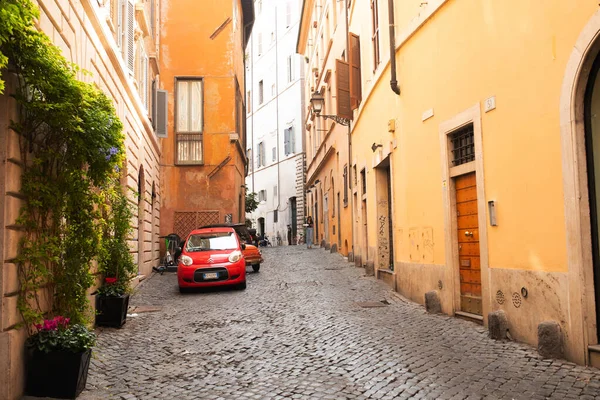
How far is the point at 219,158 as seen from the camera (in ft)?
74.1

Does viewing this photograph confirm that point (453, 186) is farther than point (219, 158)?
No

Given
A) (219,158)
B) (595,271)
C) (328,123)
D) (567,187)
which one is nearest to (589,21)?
(567,187)

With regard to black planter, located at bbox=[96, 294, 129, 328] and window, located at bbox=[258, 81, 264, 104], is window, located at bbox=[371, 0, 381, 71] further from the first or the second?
window, located at bbox=[258, 81, 264, 104]

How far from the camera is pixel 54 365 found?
5090 mm

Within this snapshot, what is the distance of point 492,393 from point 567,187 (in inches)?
96.6

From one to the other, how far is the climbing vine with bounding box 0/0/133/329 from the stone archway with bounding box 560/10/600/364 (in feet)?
16.2

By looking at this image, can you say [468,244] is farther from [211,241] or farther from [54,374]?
[211,241]

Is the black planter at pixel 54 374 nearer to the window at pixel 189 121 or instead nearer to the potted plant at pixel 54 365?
the potted plant at pixel 54 365

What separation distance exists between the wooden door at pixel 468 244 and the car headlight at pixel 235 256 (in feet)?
20.1

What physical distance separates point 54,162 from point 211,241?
861cm

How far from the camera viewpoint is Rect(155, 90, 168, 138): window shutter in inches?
718

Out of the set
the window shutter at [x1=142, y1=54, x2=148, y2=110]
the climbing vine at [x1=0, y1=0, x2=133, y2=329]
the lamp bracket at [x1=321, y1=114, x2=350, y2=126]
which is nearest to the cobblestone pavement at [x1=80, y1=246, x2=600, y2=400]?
the climbing vine at [x1=0, y1=0, x2=133, y2=329]

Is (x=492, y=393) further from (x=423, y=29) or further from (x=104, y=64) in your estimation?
(x=104, y=64)

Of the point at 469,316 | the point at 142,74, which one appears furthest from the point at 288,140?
the point at 469,316
